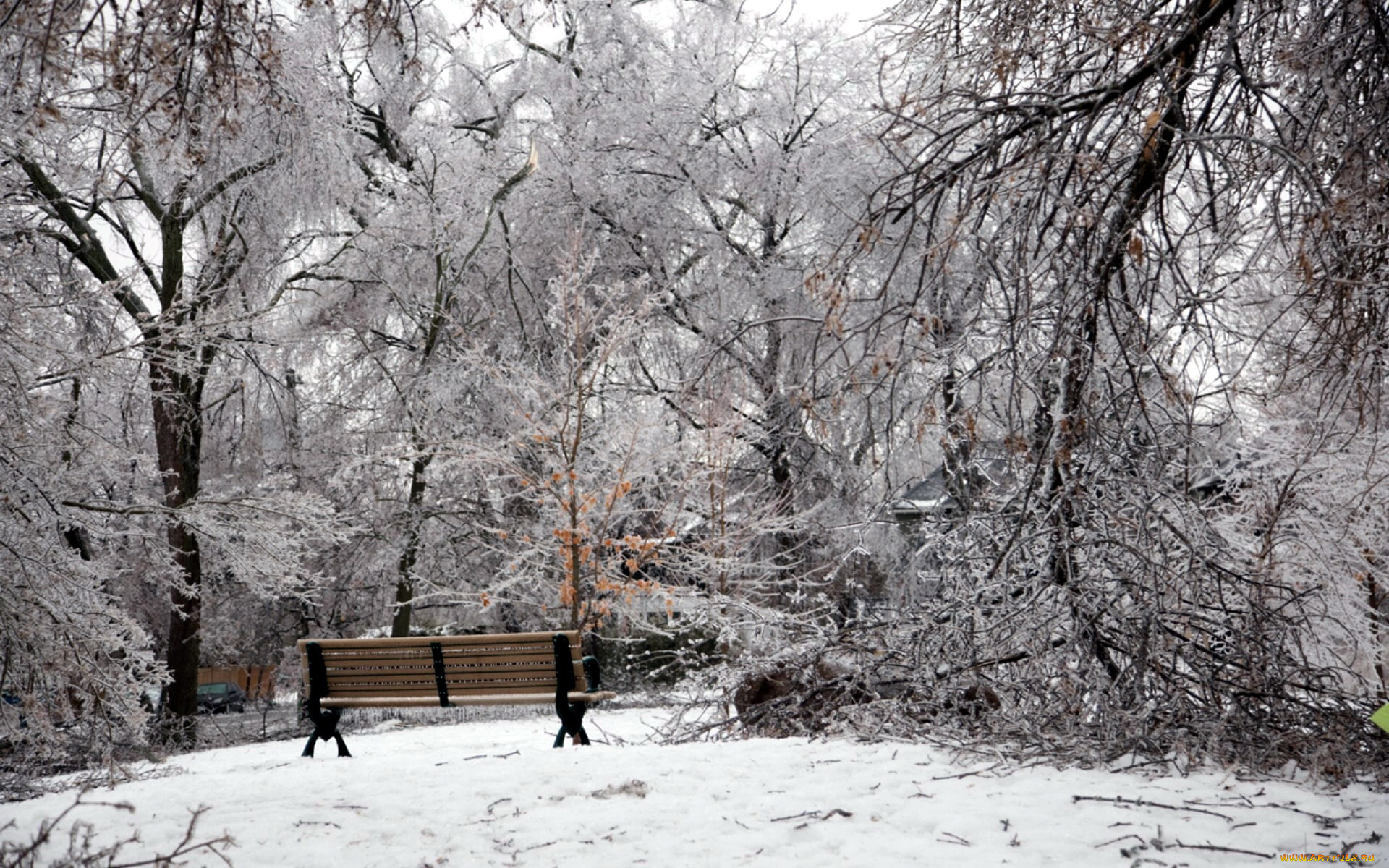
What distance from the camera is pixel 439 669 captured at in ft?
21.5

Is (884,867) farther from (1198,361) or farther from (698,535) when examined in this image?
(698,535)

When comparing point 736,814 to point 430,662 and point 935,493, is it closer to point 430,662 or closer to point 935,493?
point 430,662

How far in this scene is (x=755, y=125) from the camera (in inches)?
528

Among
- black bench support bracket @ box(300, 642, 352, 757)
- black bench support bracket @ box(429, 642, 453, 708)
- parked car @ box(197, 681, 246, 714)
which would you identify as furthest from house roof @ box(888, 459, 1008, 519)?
parked car @ box(197, 681, 246, 714)

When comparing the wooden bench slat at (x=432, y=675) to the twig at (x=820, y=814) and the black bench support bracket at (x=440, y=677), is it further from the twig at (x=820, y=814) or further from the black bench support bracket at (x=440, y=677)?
the twig at (x=820, y=814)

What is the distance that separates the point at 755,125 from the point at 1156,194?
9.98 m

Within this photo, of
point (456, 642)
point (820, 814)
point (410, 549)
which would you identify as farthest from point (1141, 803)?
point (410, 549)

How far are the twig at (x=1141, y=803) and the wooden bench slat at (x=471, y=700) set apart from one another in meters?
3.21

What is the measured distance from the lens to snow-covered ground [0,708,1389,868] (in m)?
→ 3.28

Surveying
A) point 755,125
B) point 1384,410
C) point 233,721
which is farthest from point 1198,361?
point 233,721

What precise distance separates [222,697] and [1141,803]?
73.0 ft

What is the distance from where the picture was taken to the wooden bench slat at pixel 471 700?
21.1ft

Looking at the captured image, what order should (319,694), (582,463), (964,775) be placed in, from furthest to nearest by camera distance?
(582,463), (319,694), (964,775)

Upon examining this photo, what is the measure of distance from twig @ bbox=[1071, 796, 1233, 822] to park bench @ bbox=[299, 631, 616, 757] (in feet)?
10.7
